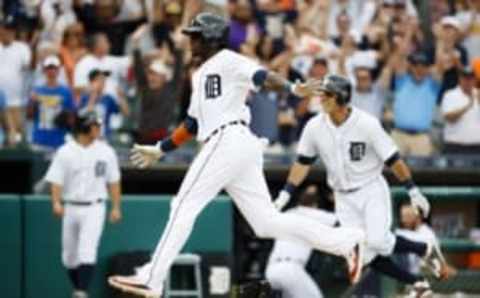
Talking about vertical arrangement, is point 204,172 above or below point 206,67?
below

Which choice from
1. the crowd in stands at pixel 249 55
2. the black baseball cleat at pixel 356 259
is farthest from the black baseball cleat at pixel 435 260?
the crowd in stands at pixel 249 55

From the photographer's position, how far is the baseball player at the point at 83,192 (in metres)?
14.2

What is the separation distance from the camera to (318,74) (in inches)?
631

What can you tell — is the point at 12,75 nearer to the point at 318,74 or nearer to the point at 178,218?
the point at 318,74

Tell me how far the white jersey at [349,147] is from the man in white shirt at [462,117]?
12.4 ft

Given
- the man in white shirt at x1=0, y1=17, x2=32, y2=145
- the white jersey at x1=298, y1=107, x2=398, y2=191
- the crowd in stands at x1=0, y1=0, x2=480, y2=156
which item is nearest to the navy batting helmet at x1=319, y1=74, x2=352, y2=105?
the white jersey at x1=298, y1=107, x2=398, y2=191

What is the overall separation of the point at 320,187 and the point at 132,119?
2.00 metres

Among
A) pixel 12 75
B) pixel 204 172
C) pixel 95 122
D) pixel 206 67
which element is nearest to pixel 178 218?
pixel 204 172

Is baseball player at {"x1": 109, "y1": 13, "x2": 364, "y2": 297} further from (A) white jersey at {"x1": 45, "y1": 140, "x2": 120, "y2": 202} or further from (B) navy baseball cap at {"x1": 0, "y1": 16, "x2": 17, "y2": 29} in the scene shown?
(B) navy baseball cap at {"x1": 0, "y1": 16, "x2": 17, "y2": 29}

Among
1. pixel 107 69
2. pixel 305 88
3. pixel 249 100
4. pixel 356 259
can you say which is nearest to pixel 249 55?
pixel 249 100

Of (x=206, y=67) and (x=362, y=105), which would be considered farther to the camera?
(x=362, y=105)

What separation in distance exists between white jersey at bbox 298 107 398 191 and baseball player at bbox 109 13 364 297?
1.53m

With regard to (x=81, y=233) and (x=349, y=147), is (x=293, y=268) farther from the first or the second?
(x=81, y=233)

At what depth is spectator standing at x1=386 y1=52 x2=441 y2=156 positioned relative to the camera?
16.1 meters
